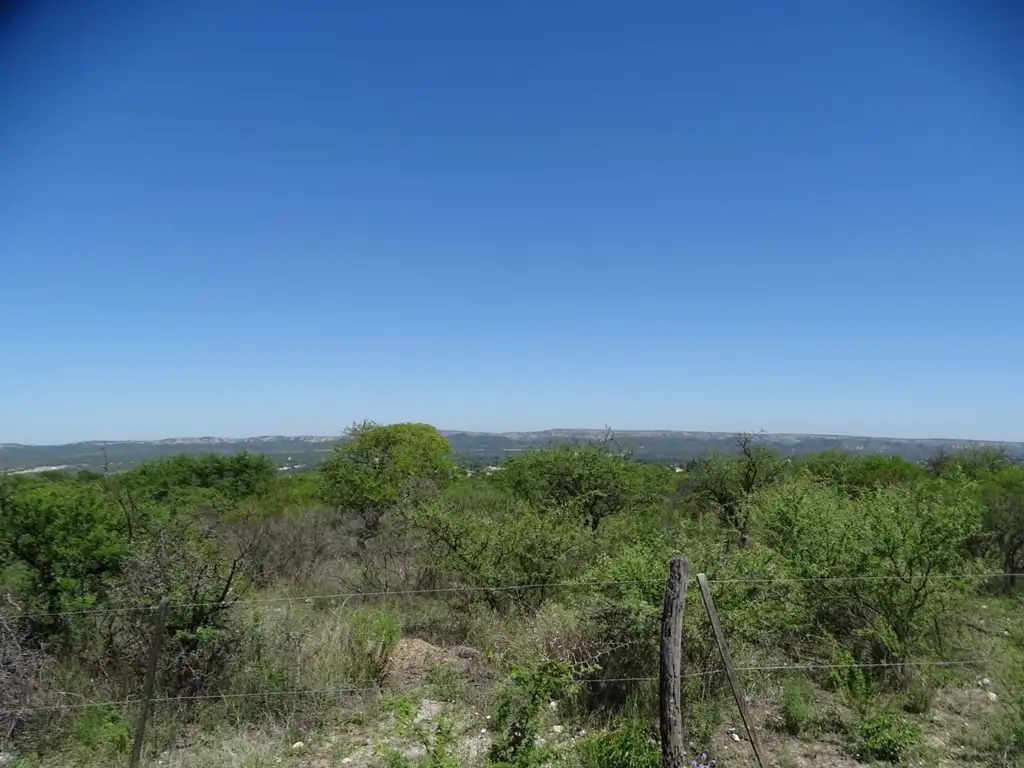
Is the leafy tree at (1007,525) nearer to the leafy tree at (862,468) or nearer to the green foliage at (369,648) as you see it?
the leafy tree at (862,468)

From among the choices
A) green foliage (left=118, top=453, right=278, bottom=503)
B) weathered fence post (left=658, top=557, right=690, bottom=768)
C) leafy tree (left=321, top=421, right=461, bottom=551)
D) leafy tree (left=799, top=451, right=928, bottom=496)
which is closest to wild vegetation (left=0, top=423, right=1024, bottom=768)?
weathered fence post (left=658, top=557, right=690, bottom=768)

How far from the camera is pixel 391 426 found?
24172 millimetres

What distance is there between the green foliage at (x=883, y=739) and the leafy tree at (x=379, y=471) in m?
10.5

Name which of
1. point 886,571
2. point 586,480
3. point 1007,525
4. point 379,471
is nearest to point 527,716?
point 886,571

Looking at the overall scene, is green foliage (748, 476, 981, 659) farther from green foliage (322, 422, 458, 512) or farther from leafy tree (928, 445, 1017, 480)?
leafy tree (928, 445, 1017, 480)

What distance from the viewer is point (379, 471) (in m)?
19.1

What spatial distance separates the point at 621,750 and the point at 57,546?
266 inches

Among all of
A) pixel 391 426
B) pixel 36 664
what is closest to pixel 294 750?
pixel 36 664

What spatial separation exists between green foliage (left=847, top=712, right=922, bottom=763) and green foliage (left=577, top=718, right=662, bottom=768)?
79.6 inches

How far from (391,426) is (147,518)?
16262 mm

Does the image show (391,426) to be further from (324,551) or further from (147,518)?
(147,518)

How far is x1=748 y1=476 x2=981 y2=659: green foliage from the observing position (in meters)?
7.32

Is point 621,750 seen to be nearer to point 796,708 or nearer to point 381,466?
point 796,708

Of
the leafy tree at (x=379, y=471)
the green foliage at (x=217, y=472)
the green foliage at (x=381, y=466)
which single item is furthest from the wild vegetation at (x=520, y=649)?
the green foliage at (x=217, y=472)
